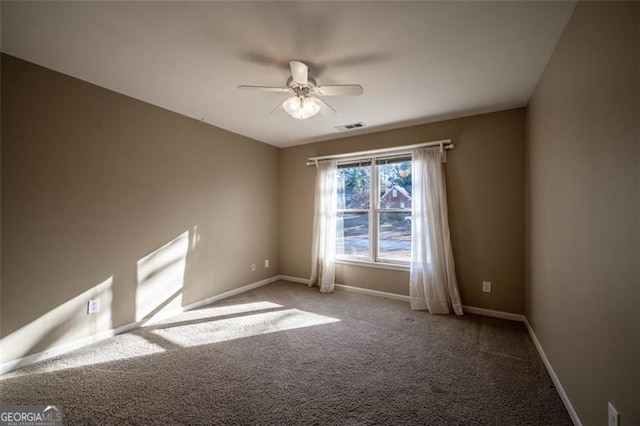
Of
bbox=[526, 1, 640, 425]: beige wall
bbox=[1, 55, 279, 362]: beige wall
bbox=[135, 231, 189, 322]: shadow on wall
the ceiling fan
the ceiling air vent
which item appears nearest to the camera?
bbox=[526, 1, 640, 425]: beige wall

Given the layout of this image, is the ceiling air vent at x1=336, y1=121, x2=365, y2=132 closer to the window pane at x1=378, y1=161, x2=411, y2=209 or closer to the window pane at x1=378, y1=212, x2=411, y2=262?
the window pane at x1=378, y1=161, x2=411, y2=209

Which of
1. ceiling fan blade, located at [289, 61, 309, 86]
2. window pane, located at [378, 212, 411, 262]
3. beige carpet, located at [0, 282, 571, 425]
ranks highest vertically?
ceiling fan blade, located at [289, 61, 309, 86]

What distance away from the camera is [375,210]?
12.9ft

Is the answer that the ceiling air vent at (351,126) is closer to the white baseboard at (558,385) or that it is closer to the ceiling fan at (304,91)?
the ceiling fan at (304,91)

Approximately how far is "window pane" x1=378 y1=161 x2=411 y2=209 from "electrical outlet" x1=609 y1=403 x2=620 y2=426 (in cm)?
268

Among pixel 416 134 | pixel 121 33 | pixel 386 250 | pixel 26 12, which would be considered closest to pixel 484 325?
pixel 386 250

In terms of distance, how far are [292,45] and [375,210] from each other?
8.61 feet

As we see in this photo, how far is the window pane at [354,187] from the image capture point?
403 centimetres

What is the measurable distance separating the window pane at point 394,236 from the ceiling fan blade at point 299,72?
96.3 inches

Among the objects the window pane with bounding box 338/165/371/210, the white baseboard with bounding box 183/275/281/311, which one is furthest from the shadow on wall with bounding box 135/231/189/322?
the window pane with bounding box 338/165/371/210

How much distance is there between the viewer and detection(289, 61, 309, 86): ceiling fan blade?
1821mm

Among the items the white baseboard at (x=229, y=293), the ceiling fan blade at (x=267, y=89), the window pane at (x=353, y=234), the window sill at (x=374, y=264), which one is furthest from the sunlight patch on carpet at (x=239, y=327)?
the ceiling fan blade at (x=267, y=89)

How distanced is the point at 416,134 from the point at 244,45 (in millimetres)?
2565

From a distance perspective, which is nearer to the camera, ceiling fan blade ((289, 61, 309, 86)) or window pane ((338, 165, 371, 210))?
ceiling fan blade ((289, 61, 309, 86))
